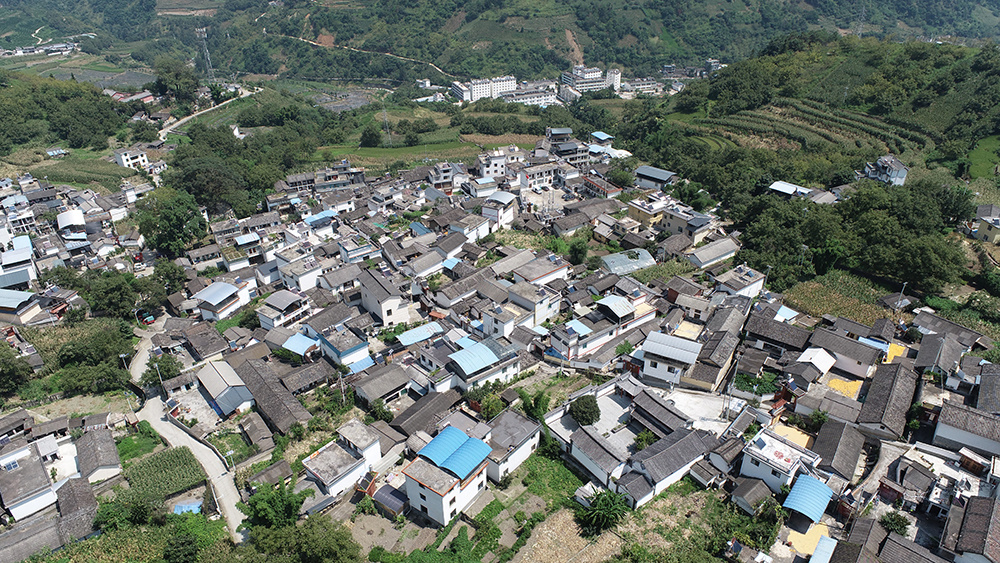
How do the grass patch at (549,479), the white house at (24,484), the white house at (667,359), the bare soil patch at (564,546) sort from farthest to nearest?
1. the white house at (667,359)
2. the grass patch at (549,479)
3. the white house at (24,484)
4. the bare soil patch at (564,546)

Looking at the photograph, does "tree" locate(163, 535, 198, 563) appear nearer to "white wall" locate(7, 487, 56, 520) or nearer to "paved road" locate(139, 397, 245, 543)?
"paved road" locate(139, 397, 245, 543)

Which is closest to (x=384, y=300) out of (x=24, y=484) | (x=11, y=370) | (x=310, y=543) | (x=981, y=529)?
(x=310, y=543)

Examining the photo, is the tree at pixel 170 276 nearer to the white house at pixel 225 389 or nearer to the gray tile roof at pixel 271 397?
the white house at pixel 225 389

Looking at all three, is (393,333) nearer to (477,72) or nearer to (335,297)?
(335,297)

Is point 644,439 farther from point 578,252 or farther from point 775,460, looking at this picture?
point 578,252

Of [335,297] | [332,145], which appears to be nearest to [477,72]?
[332,145]

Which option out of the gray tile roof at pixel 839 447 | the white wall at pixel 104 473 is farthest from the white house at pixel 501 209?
the white wall at pixel 104 473
